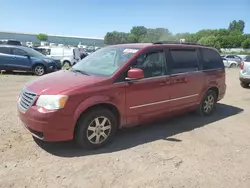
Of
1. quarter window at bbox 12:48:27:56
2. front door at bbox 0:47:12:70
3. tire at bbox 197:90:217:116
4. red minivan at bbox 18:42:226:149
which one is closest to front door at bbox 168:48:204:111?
red minivan at bbox 18:42:226:149

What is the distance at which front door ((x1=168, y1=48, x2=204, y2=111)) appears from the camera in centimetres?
525

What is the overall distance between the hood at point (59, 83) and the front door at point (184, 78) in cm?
172

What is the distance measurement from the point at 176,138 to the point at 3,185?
9.60ft

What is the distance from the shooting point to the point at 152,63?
4914 mm

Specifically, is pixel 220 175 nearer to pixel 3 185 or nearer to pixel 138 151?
pixel 138 151

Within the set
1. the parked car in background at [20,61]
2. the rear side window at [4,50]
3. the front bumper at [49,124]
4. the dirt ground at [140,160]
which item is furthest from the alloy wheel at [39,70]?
the front bumper at [49,124]

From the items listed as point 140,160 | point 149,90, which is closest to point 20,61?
point 149,90

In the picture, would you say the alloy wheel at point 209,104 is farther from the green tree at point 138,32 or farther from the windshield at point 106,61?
the green tree at point 138,32

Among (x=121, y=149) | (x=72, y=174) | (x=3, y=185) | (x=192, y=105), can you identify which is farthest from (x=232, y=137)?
(x=3, y=185)

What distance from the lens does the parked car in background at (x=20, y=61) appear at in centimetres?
1377

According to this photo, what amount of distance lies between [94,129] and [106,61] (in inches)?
54.6

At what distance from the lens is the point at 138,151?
13.8 feet

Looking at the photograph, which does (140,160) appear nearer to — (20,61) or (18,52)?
(20,61)

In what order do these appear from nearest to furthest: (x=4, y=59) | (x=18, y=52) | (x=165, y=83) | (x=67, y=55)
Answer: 1. (x=165, y=83)
2. (x=4, y=59)
3. (x=18, y=52)
4. (x=67, y=55)
